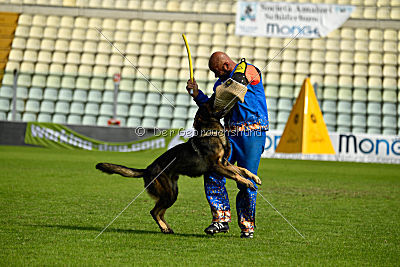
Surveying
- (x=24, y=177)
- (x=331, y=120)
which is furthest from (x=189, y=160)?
(x=331, y=120)

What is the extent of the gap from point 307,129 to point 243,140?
44.3 ft

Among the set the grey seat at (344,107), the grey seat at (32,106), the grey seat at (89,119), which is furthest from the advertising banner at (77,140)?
the grey seat at (344,107)

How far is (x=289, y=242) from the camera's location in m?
5.47

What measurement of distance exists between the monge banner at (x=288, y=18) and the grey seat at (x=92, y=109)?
716cm

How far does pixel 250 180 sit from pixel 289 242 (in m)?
0.68

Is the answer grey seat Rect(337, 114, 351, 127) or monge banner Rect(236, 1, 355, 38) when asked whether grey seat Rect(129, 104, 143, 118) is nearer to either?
monge banner Rect(236, 1, 355, 38)

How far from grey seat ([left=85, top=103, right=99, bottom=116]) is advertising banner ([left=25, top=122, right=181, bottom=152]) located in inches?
143

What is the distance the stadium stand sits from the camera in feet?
82.5

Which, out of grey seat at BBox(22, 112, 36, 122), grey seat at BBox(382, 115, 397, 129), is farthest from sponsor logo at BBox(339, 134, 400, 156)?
grey seat at BBox(22, 112, 36, 122)

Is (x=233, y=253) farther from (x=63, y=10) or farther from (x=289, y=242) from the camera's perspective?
(x=63, y=10)

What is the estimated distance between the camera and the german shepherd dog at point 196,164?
5.31 metres

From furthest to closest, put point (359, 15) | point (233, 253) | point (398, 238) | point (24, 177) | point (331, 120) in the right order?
point (359, 15) → point (331, 120) → point (24, 177) → point (398, 238) → point (233, 253)

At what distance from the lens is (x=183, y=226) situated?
6.27 metres

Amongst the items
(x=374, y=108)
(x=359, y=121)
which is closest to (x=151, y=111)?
(x=359, y=121)
